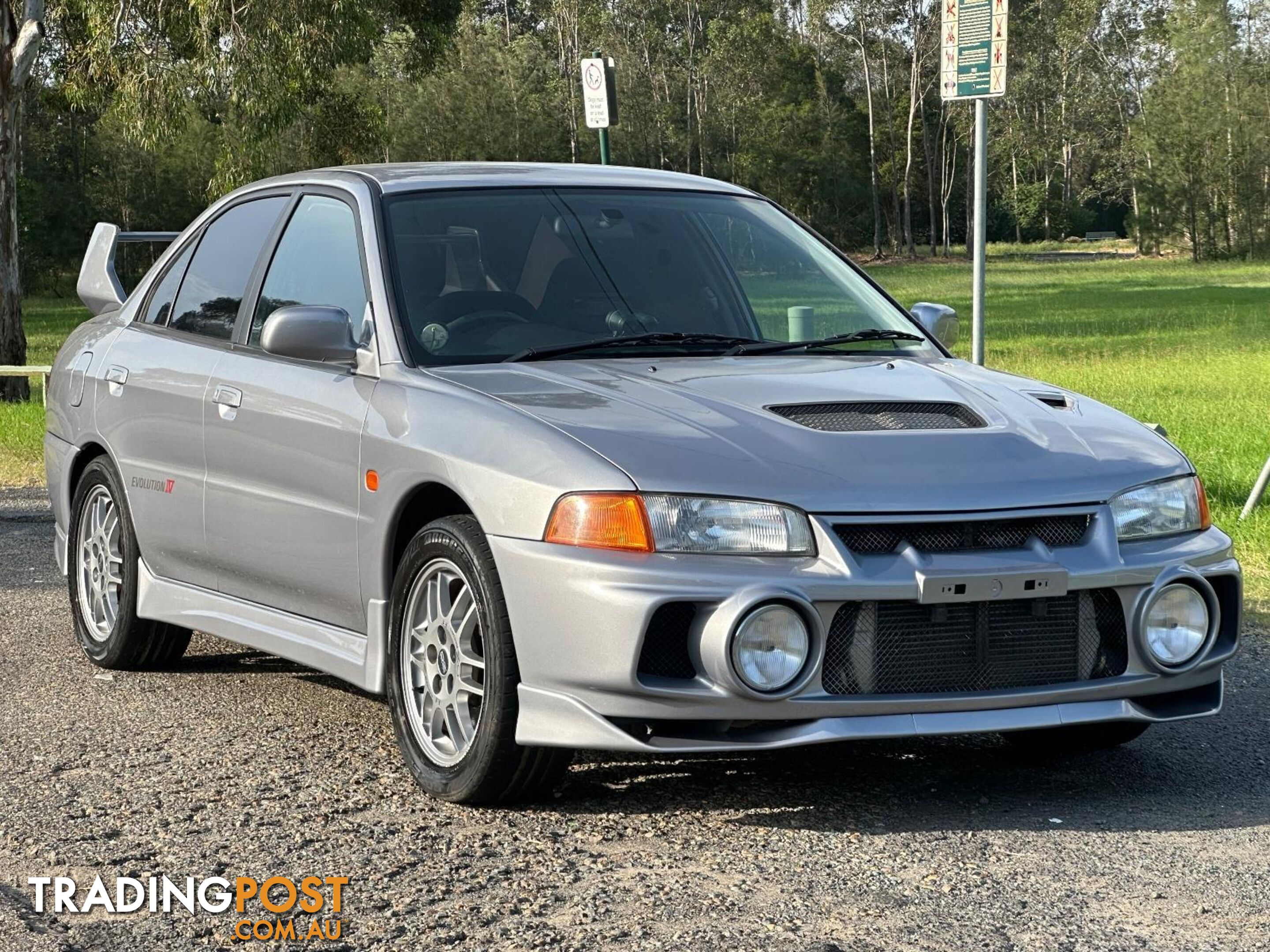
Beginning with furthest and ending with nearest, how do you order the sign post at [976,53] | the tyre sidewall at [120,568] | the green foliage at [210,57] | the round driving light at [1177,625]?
the green foliage at [210,57], the sign post at [976,53], the tyre sidewall at [120,568], the round driving light at [1177,625]

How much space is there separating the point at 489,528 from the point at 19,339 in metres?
18.4

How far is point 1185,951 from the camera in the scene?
3590mm

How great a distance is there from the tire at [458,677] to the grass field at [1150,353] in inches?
167

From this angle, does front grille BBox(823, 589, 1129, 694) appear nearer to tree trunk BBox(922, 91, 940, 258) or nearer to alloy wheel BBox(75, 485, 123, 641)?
alloy wheel BBox(75, 485, 123, 641)

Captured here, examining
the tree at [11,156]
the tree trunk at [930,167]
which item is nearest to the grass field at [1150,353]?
the tree at [11,156]

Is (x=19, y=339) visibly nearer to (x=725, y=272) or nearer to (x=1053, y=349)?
(x=1053, y=349)

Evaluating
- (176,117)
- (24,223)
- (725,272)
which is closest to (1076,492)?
(725,272)

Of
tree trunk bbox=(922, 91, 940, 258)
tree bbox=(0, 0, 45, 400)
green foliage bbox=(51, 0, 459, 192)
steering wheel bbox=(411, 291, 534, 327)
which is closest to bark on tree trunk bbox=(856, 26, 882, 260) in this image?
tree trunk bbox=(922, 91, 940, 258)

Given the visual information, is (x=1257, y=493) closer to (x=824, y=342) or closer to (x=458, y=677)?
(x=824, y=342)

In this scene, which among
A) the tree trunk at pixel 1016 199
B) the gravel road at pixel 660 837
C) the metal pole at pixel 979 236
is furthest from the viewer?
the tree trunk at pixel 1016 199

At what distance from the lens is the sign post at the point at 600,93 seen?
1307cm

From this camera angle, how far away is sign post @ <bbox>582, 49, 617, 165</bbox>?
13070mm

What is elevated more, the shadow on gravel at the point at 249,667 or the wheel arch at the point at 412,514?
the wheel arch at the point at 412,514

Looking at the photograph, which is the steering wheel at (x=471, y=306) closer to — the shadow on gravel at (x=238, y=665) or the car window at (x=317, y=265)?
the car window at (x=317, y=265)
